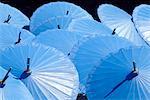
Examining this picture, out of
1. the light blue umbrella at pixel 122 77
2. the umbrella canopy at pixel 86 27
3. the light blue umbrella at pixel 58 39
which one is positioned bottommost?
the light blue umbrella at pixel 122 77

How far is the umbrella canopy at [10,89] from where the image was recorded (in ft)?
19.3

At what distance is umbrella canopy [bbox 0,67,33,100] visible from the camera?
5885 millimetres

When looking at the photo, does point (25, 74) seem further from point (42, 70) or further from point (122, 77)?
point (122, 77)

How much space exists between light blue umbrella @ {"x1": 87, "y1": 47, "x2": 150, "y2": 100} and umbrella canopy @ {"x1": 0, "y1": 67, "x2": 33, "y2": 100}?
5.41ft

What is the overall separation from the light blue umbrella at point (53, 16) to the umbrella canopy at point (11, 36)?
4.04 feet

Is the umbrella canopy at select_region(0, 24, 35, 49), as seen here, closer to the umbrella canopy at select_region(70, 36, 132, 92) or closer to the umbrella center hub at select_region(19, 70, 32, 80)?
the umbrella canopy at select_region(70, 36, 132, 92)

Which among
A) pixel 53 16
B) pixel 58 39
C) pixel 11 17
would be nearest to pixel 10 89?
pixel 58 39

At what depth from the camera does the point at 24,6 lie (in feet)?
45.9

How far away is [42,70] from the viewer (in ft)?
23.5

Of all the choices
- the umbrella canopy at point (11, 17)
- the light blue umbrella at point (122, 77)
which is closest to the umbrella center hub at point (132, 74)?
the light blue umbrella at point (122, 77)

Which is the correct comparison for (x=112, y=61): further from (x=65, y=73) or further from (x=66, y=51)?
(x=66, y=51)

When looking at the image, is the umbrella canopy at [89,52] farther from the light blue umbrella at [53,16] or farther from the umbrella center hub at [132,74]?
the light blue umbrella at [53,16]

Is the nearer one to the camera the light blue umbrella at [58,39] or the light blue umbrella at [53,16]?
the light blue umbrella at [58,39]

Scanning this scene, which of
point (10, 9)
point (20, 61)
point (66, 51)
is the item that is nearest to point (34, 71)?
point (20, 61)
